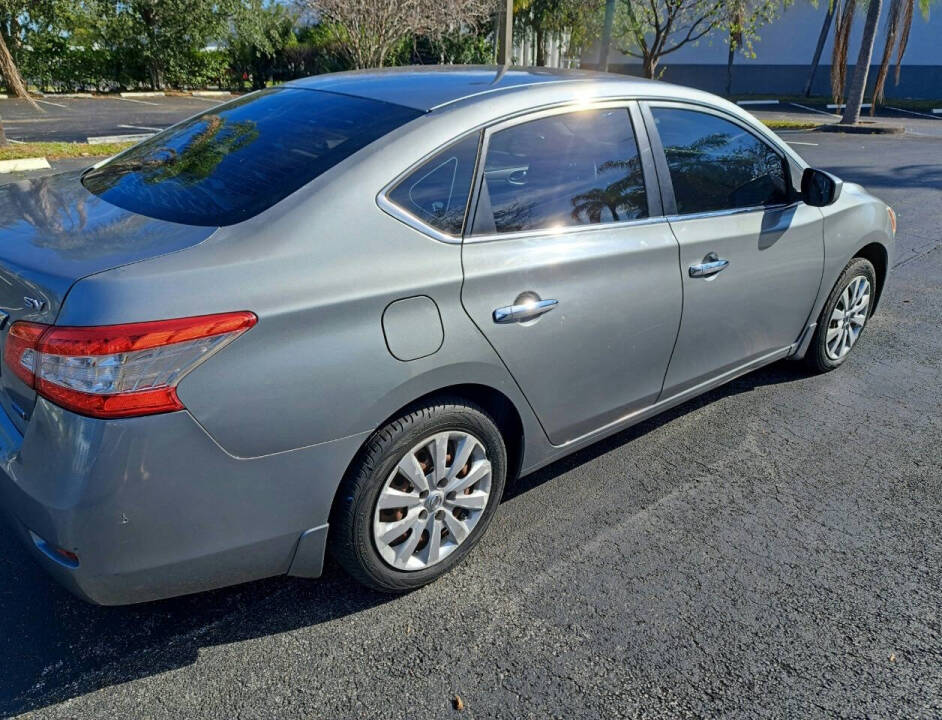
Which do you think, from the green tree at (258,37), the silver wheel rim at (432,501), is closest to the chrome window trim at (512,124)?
the silver wheel rim at (432,501)

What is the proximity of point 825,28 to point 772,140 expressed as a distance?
105ft

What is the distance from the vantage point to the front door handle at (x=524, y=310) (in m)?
2.57

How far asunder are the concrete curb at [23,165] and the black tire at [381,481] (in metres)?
10.1

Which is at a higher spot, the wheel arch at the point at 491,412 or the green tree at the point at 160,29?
the green tree at the point at 160,29

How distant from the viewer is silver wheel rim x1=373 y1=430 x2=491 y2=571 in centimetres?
249

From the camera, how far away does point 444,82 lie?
3.00 meters

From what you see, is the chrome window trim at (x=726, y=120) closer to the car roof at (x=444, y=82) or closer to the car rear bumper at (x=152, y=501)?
the car roof at (x=444, y=82)

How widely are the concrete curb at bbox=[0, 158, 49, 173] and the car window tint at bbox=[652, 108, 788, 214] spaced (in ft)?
32.6

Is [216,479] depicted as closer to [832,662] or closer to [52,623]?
[52,623]

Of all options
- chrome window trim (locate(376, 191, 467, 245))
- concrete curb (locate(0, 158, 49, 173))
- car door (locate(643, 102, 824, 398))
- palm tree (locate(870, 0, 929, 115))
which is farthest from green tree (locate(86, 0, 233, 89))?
chrome window trim (locate(376, 191, 467, 245))

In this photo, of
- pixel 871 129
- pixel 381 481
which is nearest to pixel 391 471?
pixel 381 481

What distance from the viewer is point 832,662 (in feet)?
7.94

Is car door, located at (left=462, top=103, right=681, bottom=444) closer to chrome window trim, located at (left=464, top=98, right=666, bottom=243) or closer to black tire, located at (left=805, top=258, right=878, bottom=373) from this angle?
chrome window trim, located at (left=464, top=98, right=666, bottom=243)

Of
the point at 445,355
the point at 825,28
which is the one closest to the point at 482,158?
the point at 445,355
